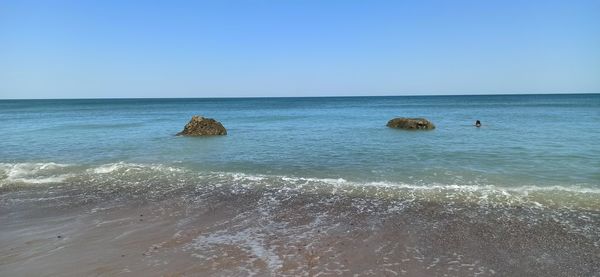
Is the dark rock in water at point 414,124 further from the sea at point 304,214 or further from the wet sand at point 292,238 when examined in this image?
the wet sand at point 292,238

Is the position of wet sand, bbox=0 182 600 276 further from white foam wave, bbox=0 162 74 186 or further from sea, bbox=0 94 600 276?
white foam wave, bbox=0 162 74 186

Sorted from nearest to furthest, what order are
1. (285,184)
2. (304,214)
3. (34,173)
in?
(304,214) < (285,184) < (34,173)

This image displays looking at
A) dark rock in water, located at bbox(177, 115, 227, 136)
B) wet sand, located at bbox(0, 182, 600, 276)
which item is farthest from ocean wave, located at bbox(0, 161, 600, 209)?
dark rock in water, located at bbox(177, 115, 227, 136)

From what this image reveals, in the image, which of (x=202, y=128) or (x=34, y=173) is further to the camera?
(x=202, y=128)

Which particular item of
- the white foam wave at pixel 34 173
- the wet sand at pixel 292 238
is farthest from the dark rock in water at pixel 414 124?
the white foam wave at pixel 34 173

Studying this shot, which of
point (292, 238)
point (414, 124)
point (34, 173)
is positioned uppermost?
point (414, 124)

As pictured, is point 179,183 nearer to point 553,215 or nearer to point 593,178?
point 553,215

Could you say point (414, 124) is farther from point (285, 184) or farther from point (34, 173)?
point (34, 173)

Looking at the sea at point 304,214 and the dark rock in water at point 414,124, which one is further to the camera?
the dark rock in water at point 414,124

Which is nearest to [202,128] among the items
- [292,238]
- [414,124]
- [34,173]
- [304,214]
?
[34,173]

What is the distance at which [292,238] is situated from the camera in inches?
358

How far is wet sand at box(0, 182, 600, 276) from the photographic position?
24.7 feet

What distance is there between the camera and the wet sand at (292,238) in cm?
752

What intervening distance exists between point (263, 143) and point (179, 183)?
1195cm
